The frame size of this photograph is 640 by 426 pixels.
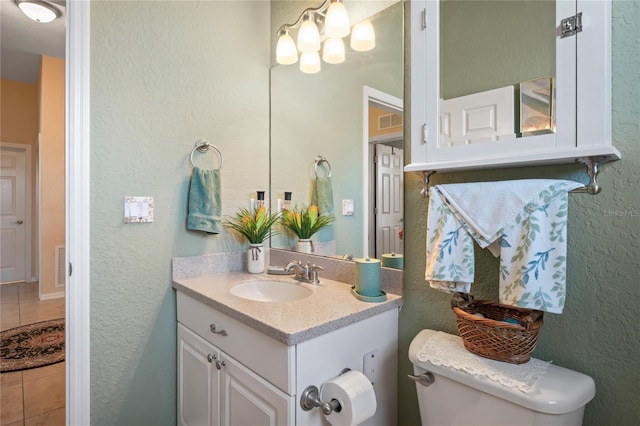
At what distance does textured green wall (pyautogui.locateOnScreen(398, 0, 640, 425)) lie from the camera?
0.82 m

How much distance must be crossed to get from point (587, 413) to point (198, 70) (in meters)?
1.99

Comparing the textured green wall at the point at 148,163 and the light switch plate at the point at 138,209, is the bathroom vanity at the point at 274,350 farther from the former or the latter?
the light switch plate at the point at 138,209

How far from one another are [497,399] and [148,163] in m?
1.56

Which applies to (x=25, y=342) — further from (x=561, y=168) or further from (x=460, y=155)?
(x=561, y=168)

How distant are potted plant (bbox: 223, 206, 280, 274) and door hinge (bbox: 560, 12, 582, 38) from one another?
1391mm

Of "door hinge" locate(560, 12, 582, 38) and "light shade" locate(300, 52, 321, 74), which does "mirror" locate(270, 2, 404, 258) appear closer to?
"light shade" locate(300, 52, 321, 74)

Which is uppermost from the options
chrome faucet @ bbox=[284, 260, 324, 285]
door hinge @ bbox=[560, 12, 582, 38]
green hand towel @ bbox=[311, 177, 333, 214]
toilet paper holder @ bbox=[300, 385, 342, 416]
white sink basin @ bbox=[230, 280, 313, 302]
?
door hinge @ bbox=[560, 12, 582, 38]

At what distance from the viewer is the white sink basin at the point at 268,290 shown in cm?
149

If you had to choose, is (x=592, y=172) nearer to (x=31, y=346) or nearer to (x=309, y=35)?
(x=309, y=35)

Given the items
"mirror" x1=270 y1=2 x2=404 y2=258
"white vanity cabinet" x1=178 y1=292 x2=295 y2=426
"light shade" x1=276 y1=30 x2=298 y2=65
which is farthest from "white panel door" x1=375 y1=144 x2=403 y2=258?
"light shade" x1=276 y1=30 x2=298 y2=65

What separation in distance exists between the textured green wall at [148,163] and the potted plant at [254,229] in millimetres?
69

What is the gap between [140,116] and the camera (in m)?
1.46

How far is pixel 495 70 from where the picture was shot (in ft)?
3.44

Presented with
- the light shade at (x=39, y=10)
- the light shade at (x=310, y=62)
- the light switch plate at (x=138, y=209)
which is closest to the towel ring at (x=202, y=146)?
the light switch plate at (x=138, y=209)
